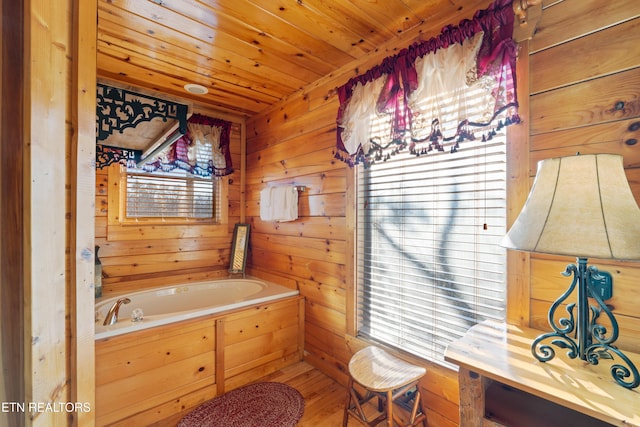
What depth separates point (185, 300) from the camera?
8.91 ft

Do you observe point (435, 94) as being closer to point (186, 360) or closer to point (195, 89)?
point (195, 89)

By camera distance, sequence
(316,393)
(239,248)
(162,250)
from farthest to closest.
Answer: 1. (239,248)
2. (162,250)
3. (316,393)

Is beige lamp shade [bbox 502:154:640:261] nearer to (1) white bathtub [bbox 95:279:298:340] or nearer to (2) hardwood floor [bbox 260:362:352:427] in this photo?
(2) hardwood floor [bbox 260:362:352:427]

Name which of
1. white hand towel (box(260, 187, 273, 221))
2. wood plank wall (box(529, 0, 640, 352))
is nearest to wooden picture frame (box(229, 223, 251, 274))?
white hand towel (box(260, 187, 273, 221))

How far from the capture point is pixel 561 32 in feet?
3.96

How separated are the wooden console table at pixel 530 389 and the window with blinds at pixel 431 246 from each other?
1.24 feet

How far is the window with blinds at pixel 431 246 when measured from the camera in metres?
1.43

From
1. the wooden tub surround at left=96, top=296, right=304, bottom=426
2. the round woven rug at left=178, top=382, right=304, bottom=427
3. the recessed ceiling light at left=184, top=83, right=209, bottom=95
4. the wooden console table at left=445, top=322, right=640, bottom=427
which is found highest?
the recessed ceiling light at left=184, top=83, right=209, bottom=95

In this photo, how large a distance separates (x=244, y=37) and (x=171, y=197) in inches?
69.2

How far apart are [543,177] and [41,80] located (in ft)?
5.23

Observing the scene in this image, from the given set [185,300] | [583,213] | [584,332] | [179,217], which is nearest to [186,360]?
[185,300]

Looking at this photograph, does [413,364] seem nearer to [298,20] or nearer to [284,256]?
[284,256]

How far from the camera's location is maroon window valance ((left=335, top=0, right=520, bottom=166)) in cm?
129

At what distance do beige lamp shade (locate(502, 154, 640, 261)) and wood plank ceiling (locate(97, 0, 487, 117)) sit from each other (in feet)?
3.57
